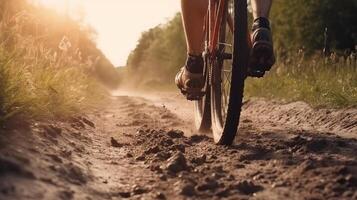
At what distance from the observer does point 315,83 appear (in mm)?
7016

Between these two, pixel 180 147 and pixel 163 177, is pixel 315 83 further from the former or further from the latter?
pixel 163 177

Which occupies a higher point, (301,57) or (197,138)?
(301,57)

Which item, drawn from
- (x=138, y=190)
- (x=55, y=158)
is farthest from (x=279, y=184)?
(x=55, y=158)

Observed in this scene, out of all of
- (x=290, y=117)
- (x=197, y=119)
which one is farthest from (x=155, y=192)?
(x=290, y=117)

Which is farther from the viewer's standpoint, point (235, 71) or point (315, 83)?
point (315, 83)

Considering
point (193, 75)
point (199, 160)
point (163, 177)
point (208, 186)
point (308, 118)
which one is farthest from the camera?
point (308, 118)

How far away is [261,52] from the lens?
3291mm

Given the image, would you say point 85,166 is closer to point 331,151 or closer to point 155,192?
point 155,192

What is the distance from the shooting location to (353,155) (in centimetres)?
279

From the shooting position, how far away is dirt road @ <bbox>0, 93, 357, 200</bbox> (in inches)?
86.4

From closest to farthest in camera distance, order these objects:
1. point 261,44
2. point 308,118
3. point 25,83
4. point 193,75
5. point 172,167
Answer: point 172,167, point 261,44, point 25,83, point 193,75, point 308,118

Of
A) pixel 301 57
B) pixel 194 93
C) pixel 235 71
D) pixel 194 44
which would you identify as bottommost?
pixel 194 93

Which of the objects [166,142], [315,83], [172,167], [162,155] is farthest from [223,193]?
[315,83]

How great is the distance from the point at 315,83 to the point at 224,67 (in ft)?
9.70
